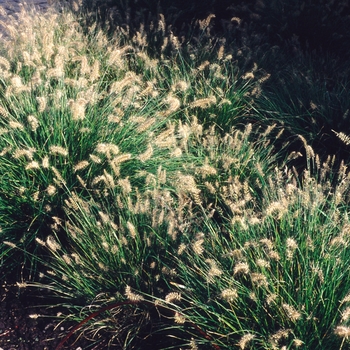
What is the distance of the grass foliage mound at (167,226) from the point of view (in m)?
2.67

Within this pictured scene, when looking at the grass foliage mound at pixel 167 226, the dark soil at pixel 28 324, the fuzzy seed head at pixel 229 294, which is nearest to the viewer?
the fuzzy seed head at pixel 229 294

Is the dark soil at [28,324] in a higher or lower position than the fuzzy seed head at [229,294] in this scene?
lower

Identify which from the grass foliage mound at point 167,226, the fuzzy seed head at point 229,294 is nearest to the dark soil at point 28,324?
the grass foliage mound at point 167,226

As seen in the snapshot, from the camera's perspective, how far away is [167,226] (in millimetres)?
3250

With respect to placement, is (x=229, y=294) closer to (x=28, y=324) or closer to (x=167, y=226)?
(x=167, y=226)

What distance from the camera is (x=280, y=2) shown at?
6.40m

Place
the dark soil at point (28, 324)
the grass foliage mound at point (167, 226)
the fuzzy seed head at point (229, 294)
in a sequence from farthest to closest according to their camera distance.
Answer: the dark soil at point (28, 324)
the grass foliage mound at point (167, 226)
the fuzzy seed head at point (229, 294)

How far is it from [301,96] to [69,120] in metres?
2.13

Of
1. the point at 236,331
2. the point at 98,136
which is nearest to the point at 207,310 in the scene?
the point at 236,331

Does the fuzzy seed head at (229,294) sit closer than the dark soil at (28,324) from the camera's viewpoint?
Yes

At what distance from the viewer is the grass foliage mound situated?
8.77 ft

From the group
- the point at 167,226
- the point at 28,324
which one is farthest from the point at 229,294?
the point at 28,324

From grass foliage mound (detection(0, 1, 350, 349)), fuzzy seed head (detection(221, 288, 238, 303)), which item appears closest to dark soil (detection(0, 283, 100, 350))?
grass foliage mound (detection(0, 1, 350, 349))

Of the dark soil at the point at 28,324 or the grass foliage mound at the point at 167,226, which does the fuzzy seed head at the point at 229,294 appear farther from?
the dark soil at the point at 28,324
